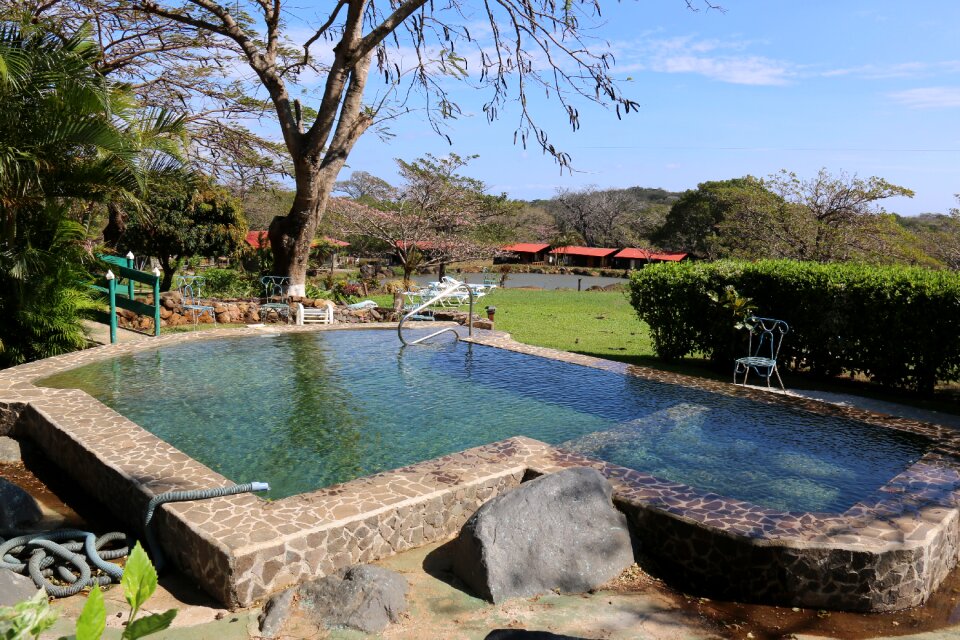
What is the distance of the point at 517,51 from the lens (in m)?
9.69

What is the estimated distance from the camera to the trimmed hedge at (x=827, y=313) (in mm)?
8422

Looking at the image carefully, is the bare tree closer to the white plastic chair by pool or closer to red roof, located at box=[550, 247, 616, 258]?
red roof, located at box=[550, 247, 616, 258]

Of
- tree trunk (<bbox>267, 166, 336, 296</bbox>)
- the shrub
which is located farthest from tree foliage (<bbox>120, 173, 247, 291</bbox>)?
tree trunk (<bbox>267, 166, 336, 296</bbox>)

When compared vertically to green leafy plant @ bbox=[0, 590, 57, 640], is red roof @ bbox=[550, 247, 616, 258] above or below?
above

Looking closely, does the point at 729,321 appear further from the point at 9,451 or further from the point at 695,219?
the point at 695,219

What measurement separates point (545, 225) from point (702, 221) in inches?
441

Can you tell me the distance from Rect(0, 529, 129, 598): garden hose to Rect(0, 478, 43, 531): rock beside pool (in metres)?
0.46

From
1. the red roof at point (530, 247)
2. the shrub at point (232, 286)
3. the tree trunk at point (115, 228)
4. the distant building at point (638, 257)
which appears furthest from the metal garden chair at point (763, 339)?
the red roof at point (530, 247)

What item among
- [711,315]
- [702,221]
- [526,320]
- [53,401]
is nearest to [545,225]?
[702,221]

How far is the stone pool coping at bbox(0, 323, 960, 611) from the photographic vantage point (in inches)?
157

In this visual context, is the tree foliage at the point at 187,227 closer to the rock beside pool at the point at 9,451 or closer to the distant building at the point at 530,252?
the rock beside pool at the point at 9,451

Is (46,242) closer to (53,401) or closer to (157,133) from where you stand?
(157,133)

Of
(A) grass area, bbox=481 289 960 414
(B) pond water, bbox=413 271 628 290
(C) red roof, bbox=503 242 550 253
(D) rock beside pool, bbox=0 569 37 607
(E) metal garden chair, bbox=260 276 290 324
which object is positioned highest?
(C) red roof, bbox=503 242 550 253

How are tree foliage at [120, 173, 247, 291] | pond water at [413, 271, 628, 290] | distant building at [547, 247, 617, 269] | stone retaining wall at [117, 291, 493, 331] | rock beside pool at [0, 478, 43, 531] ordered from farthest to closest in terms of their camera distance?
distant building at [547, 247, 617, 269]
pond water at [413, 271, 628, 290]
tree foliage at [120, 173, 247, 291]
stone retaining wall at [117, 291, 493, 331]
rock beside pool at [0, 478, 43, 531]
